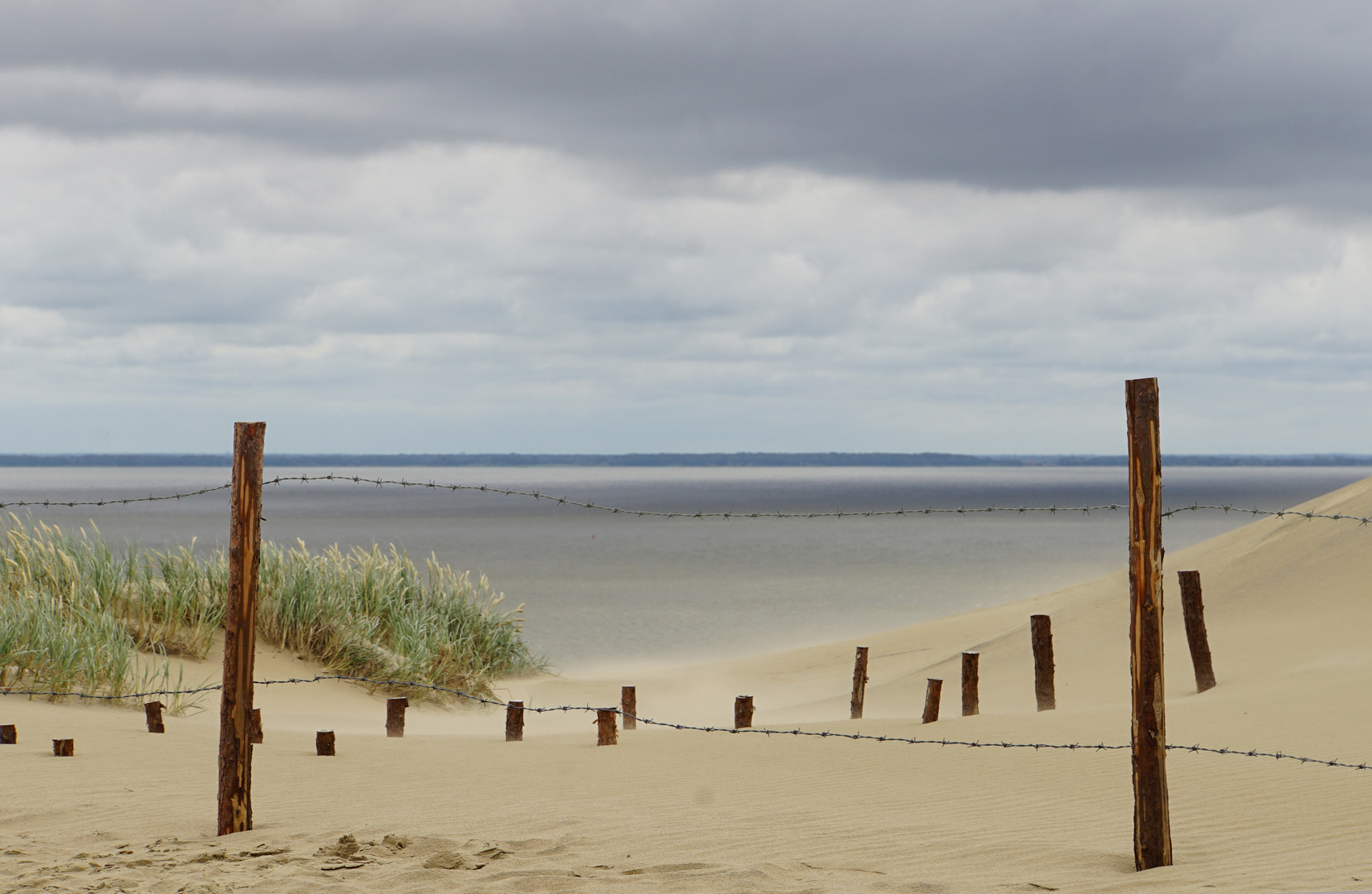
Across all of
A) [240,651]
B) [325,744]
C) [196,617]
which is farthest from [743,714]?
[196,617]

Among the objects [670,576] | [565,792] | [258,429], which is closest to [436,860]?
[565,792]

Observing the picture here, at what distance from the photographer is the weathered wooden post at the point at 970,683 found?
36.3 ft

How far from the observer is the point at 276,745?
9.48 meters

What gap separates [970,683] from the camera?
36.7 ft

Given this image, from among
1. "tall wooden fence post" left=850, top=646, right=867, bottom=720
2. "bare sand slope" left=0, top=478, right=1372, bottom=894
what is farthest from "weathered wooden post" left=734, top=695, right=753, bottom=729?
"tall wooden fence post" left=850, top=646, right=867, bottom=720

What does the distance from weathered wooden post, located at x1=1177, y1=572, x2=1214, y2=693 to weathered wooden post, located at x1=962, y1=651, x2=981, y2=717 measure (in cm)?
224

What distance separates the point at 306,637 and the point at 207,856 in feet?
30.2

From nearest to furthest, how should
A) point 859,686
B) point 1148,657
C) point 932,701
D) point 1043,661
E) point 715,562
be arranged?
1. point 1148,657
2. point 932,701
3. point 1043,661
4. point 859,686
5. point 715,562

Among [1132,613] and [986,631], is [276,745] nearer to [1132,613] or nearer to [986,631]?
[1132,613]

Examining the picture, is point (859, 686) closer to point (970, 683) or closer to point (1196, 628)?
point (970, 683)

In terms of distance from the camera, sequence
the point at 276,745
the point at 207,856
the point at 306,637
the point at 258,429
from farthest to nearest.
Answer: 1. the point at 306,637
2. the point at 276,745
3. the point at 258,429
4. the point at 207,856

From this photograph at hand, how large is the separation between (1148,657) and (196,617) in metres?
12.0

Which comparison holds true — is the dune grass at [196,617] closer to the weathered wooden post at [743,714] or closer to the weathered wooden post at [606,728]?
the weathered wooden post at [606,728]

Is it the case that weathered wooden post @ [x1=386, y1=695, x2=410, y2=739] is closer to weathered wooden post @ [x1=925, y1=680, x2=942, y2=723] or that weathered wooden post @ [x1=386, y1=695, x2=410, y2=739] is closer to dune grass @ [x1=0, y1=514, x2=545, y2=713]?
dune grass @ [x1=0, y1=514, x2=545, y2=713]
